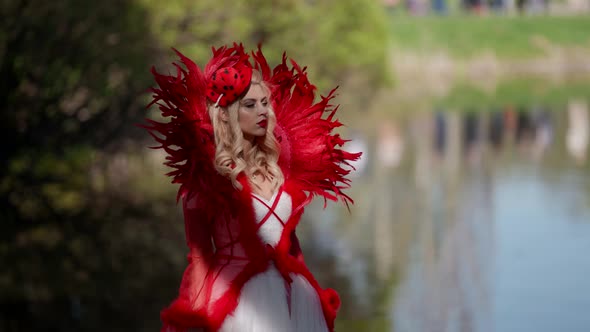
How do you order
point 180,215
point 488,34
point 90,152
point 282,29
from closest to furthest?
point 90,152
point 180,215
point 282,29
point 488,34

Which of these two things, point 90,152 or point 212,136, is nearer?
point 212,136

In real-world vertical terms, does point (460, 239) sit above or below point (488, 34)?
below

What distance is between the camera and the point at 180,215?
64.0 ft

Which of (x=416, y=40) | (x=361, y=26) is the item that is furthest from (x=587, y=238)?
(x=416, y=40)

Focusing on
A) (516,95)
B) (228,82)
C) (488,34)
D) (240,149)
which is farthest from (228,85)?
(488,34)

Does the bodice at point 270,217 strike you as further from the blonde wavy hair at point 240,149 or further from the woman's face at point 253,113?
the woman's face at point 253,113

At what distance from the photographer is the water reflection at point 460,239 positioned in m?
11.9

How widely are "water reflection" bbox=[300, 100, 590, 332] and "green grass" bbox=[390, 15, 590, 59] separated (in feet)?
138

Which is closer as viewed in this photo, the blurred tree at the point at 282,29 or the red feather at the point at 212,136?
the red feather at the point at 212,136

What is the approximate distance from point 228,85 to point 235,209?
0.56 meters

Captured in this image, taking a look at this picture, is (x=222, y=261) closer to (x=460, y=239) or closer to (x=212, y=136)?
(x=212, y=136)

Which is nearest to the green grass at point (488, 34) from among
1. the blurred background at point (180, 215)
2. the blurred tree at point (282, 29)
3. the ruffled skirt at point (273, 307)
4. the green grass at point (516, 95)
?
the green grass at point (516, 95)

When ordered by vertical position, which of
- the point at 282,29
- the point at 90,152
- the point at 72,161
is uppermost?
the point at 282,29

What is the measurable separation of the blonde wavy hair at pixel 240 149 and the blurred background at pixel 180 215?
6.64 m
